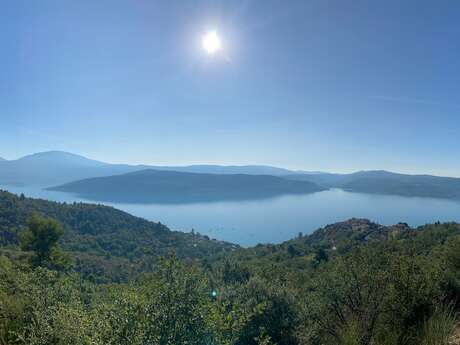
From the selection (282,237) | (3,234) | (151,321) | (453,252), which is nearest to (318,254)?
(453,252)

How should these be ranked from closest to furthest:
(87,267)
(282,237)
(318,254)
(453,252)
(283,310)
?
1. (283,310)
2. (453,252)
3. (318,254)
4. (87,267)
5. (282,237)

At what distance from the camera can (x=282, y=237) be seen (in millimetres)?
147000

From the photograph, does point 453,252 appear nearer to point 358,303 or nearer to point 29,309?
point 358,303

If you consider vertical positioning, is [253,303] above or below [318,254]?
above

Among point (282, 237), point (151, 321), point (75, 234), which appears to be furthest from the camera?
point (282, 237)

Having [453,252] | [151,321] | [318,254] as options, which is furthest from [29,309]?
[318,254]

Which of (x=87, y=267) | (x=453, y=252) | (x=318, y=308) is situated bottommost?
(x=87, y=267)

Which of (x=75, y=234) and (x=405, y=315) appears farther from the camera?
(x=75, y=234)

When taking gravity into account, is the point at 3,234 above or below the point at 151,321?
below

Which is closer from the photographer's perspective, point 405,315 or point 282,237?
point 405,315

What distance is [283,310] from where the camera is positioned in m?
12.7

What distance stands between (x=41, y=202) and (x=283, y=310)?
93219 millimetres

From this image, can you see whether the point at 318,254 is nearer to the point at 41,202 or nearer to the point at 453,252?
the point at 453,252

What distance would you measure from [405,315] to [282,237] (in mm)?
146002
